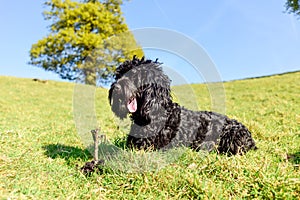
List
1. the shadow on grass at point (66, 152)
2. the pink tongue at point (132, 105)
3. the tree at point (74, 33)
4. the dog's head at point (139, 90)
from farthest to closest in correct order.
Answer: the tree at point (74, 33) → the shadow on grass at point (66, 152) → the pink tongue at point (132, 105) → the dog's head at point (139, 90)

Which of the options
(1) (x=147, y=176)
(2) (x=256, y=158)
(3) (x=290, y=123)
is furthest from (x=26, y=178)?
(3) (x=290, y=123)

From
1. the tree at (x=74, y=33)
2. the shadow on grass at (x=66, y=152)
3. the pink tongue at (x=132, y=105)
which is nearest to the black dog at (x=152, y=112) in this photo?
the pink tongue at (x=132, y=105)

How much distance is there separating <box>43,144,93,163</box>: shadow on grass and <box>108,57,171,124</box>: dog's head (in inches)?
39.3

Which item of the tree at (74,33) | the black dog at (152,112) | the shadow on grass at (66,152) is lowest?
the shadow on grass at (66,152)

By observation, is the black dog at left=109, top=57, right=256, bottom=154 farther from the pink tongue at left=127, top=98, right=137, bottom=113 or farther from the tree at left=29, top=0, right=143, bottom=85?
the tree at left=29, top=0, right=143, bottom=85

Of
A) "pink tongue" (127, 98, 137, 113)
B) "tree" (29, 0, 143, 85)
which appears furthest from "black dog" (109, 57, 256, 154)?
"tree" (29, 0, 143, 85)

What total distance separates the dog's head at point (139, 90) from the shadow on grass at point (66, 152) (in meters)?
1.00

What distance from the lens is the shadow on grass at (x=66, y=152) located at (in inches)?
190

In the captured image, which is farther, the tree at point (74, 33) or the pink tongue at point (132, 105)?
the tree at point (74, 33)

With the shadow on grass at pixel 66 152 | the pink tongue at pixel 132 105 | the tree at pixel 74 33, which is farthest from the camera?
the tree at pixel 74 33

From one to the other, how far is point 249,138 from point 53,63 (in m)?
34.1

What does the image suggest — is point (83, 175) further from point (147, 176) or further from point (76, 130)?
point (76, 130)

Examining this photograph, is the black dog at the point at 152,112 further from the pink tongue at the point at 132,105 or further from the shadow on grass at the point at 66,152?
the shadow on grass at the point at 66,152

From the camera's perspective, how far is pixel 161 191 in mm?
3480
